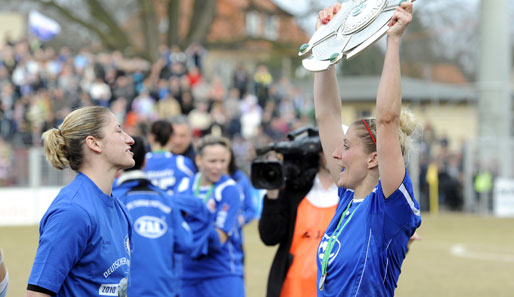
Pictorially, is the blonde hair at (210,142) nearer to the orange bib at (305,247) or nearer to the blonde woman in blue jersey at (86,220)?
the orange bib at (305,247)

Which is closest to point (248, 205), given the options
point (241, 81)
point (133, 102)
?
point (133, 102)

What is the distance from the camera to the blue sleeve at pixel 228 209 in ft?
20.3

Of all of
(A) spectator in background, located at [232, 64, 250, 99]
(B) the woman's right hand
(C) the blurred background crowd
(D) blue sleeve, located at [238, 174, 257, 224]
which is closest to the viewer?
(B) the woman's right hand

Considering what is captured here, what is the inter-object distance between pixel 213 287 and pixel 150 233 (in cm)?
98

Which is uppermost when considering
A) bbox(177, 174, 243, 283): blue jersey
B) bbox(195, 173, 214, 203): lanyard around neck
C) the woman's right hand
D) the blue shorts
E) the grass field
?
the woman's right hand

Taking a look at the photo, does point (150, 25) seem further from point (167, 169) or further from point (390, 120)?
A: point (390, 120)

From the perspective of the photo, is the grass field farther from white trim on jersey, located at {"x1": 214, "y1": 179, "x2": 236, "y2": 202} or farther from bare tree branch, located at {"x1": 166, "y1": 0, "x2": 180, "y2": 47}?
bare tree branch, located at {"x1": 166, "y1": 0, "x2": 180, "y2": 47}

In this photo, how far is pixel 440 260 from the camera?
43.1ft

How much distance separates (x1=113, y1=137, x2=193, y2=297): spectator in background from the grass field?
417 centimetres

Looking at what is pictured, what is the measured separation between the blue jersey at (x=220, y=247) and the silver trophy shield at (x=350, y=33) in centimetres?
280

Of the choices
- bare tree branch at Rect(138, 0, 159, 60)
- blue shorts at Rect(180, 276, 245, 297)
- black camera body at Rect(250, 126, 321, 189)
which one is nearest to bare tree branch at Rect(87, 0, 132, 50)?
bare tree branch at Rect(138, 0, 159, 60)

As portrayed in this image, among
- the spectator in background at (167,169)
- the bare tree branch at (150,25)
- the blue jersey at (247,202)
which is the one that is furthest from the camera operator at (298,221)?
the bare tree branch at (150,25)

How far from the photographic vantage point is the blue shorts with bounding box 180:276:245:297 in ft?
→ 20.3

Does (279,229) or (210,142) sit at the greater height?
(210,142)
